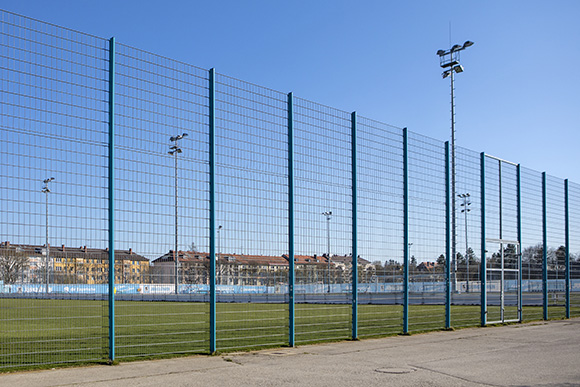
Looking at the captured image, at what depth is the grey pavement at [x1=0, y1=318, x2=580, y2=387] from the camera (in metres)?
7.59

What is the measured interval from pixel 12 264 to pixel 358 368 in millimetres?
5164

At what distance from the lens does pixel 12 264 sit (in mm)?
8312

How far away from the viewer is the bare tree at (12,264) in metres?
8.01

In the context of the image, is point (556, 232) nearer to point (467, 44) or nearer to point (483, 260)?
point (483, 260)

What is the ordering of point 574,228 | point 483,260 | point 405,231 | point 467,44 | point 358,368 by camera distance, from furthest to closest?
point 467,44 → point 574,228 → point 483,260 → point 405,231 → point 358,368

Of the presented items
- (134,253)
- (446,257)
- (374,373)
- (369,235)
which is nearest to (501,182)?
(446,257)

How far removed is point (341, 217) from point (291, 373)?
506 centimetres

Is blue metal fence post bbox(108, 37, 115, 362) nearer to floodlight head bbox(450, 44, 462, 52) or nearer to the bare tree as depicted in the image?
the bare tree

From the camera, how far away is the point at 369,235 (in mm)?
13336

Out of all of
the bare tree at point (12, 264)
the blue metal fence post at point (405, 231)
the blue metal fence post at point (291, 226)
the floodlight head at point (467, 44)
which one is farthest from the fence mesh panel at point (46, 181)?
the floodlight head at point (467, 44)

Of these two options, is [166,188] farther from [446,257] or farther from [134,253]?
[446,257]

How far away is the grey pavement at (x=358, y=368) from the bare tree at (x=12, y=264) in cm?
141

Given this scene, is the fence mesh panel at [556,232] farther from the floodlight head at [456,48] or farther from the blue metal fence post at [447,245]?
the floodlight head at [456,48]

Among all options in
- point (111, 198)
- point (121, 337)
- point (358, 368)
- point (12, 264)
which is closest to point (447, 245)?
point (358, 368)
